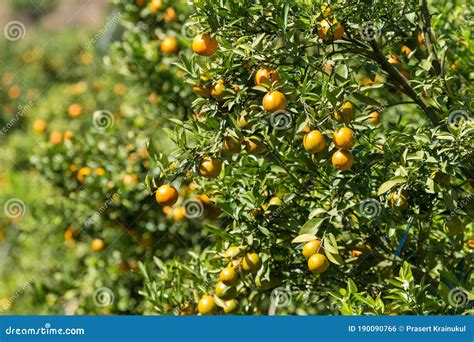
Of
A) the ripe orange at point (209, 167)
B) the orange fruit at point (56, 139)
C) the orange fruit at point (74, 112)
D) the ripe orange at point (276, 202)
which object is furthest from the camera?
the orange fruit at point (74, 112)

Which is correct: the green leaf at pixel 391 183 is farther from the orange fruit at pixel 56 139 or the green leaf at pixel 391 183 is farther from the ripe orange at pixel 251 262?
the orange fruit at pixel 56 139

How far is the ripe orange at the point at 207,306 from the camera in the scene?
1.83 metres

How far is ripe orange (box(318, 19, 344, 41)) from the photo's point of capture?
5.01ft

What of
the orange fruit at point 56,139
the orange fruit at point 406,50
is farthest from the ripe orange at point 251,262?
the orange fruit at point 56,139

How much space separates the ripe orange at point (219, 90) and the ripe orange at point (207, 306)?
1.85ft

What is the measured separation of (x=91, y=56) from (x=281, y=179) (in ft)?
13.5

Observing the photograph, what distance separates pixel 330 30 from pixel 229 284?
653 mm

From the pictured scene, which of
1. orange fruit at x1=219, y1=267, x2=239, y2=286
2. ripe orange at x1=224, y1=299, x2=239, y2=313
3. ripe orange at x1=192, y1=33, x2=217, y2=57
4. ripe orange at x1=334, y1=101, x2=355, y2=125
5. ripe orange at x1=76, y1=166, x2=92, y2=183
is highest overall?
ripe orange at x1=192, y1=33, x2=217, y2=57

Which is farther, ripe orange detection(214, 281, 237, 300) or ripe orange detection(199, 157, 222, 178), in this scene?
ripe orange detection(214, 281, 237, 300)

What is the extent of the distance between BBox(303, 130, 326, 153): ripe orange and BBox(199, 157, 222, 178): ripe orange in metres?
0.21

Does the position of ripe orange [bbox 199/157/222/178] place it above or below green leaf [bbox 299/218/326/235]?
above

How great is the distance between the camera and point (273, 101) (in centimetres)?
148

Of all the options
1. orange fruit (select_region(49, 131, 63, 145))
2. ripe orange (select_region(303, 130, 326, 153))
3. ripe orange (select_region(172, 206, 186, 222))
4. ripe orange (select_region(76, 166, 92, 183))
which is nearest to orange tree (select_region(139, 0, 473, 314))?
ripe orange (select_region(303, 130, 326, 153))

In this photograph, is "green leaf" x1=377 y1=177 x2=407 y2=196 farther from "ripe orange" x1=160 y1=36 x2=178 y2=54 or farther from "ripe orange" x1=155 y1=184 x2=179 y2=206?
"ripe orange" x1=160 y1=36 x2=178 y2=54
